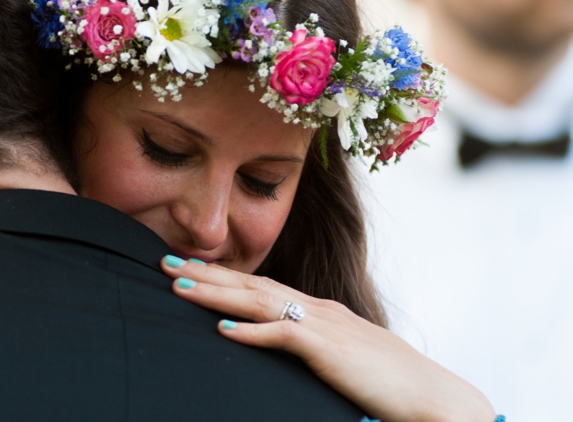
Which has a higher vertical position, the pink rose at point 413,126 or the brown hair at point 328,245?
the pink rose at point 413,126

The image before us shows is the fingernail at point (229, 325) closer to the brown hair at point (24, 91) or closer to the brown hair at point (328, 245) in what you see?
the brown hair at point (24, 91)

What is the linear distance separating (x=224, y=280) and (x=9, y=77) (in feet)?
2.34

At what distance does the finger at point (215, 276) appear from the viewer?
52.5 inches

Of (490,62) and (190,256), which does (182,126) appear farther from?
(490,62)

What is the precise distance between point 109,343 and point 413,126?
1132mm

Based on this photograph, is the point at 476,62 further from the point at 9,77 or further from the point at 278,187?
the point at 9,77

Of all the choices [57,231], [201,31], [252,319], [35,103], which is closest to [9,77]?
[35,103]

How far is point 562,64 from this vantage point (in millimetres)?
4125

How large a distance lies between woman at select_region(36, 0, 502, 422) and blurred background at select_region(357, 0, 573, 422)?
2120 mm

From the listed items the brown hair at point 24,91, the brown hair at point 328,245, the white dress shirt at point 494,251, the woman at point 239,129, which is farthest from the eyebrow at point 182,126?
the white dress shirt at point 494,251

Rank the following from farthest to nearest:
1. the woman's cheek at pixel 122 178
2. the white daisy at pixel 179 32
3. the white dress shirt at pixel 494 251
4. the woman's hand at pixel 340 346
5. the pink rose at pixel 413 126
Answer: the white dress shirt at pixel 494 251 < the pink rose at pixel 413 126 < the woman's cheek at pixel 122 178 < the white daisy at pixel 179 32 < the woman's hand at pixel 340 346

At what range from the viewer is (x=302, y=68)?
1581 mm

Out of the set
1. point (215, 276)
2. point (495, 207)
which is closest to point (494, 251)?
point (495, 207)

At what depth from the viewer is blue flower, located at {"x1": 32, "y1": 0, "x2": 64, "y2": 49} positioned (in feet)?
5.36
